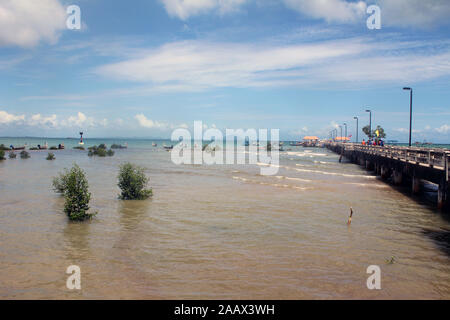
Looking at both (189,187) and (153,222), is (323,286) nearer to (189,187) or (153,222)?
(153,222)

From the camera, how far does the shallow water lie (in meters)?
8.34

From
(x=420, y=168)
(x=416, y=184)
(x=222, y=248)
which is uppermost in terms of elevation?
(x=420, y=168)

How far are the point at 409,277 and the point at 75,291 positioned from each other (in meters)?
8.68

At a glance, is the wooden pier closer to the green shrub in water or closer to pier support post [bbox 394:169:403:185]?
pier support post [bbox 394:169:403:185]

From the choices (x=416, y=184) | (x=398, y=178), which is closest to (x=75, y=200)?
(x=416, y=184)

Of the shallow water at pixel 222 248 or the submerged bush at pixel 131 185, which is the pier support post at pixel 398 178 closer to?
the shallow water at pixel 222 248

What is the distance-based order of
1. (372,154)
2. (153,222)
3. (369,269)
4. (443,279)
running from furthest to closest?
(372,154), (153,222), (369,269), (443,279)

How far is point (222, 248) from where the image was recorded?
37.2ft

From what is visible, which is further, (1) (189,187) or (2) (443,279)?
(1) (189,187)

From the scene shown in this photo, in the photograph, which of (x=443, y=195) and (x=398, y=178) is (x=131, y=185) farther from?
(x=398, y=178)

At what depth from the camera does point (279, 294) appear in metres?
8.04

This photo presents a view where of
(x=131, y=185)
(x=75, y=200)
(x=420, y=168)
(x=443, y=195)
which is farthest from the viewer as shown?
(x=420, y=168)

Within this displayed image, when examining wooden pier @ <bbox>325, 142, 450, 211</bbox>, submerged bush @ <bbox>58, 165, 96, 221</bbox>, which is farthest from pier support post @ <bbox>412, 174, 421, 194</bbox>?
submerged bush @ <bbox>58, 165, 96, 221</bbox>
